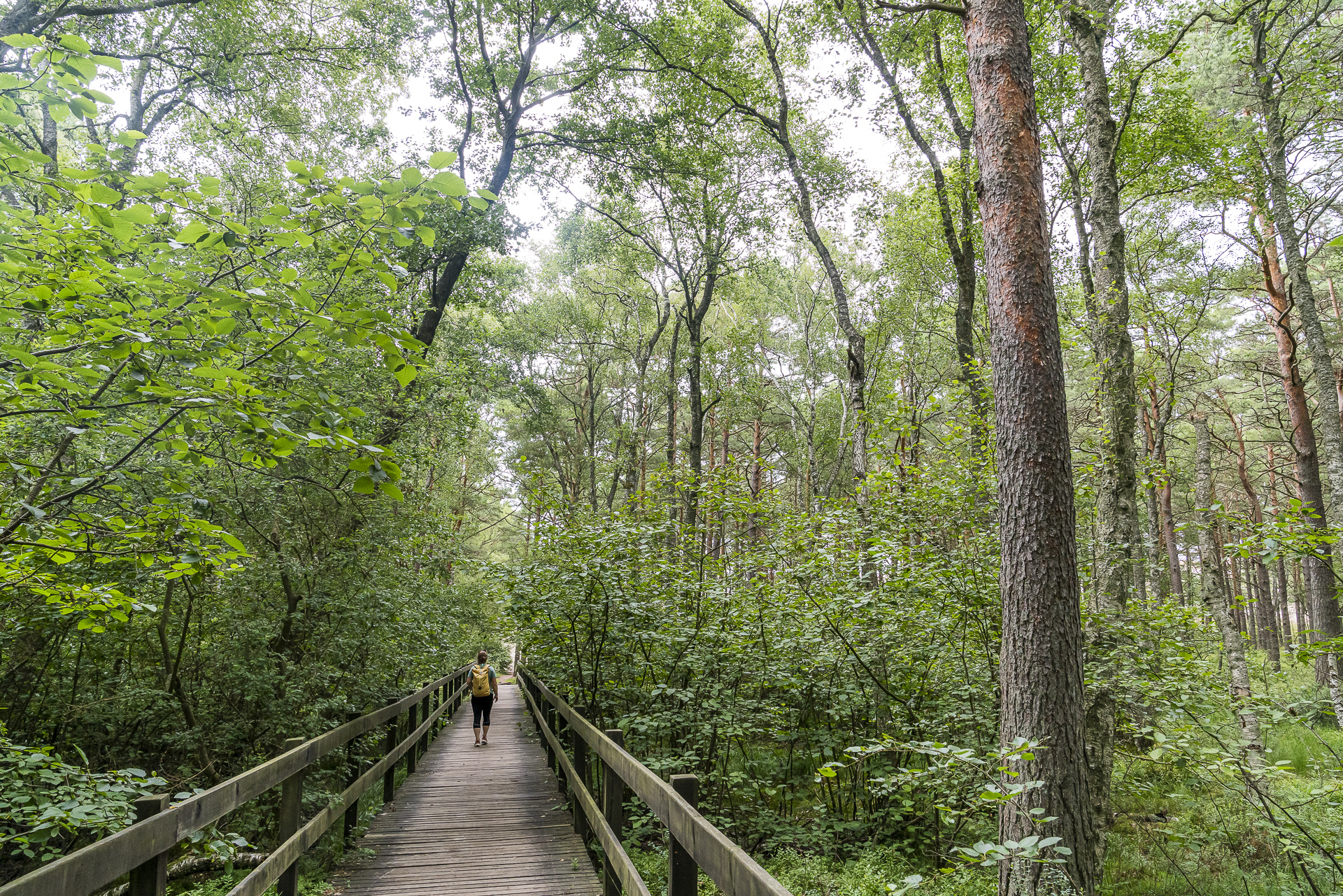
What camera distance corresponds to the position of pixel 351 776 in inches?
279

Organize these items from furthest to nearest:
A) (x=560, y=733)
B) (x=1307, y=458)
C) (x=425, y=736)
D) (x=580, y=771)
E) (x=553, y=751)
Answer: (x=425, y=736)
(x=1307, y=458)
(x=553, y=751)
(x=560, y=733)
(x=580, y=771)

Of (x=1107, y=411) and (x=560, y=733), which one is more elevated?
(x=1107, y=411)

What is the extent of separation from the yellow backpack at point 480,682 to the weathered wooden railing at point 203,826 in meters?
6.77

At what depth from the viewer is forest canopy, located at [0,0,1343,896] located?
3.04 meters

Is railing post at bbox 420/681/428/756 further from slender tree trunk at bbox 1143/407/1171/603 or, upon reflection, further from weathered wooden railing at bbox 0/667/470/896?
slender tree trunk at bbox 1143/407/1171/603

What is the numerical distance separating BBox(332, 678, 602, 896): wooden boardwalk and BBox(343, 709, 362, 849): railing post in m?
0.19

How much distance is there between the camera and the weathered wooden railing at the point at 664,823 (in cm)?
170

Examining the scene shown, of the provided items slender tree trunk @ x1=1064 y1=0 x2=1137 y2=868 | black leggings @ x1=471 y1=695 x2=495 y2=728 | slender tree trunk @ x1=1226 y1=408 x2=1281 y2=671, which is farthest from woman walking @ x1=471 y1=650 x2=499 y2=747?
slender tree trunk @ x1=1226 y1=408 x2=1281 y2=671

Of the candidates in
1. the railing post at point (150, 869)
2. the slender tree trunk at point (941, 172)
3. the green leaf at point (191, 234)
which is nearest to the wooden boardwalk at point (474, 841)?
the railing post at point (150, 869)

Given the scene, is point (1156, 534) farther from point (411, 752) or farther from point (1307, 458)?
point (411, 752)

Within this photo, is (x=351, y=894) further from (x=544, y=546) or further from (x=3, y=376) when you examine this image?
(x=3, y=376)

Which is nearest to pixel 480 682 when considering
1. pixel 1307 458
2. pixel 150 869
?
pixel 150 869

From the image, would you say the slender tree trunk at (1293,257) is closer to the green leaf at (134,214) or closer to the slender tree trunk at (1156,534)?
the slender tree trunk at (1156,534)

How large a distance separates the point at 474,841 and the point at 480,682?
7.32 meters
